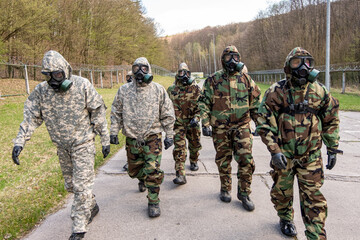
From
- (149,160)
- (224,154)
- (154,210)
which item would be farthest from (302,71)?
(154,210)

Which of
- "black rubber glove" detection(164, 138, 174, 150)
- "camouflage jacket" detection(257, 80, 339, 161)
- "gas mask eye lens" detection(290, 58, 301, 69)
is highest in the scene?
"gas mask eye lens" detection(290, 58, 301, 69)

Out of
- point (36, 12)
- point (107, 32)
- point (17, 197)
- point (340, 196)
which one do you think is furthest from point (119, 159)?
point (107, 32)

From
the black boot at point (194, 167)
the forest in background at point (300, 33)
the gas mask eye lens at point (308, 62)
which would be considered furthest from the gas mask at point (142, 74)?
the forest in background at point (300, 33)

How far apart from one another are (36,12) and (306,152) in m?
18.7

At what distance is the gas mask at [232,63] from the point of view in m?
3.97

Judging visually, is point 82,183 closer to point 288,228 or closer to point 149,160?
point 149,160

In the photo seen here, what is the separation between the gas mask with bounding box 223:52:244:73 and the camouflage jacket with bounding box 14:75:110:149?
2004mm

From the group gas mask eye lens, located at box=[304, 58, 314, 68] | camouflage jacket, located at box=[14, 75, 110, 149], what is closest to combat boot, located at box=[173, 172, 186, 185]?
camouflage jacket, located at box=[14, 75, 110, 149]

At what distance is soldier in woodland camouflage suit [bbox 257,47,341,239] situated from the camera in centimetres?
284

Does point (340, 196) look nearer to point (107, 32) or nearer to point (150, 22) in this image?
point (107, 32)

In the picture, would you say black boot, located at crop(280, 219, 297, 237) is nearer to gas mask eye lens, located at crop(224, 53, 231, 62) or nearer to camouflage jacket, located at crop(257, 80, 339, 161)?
camouflage jacket, located at crop(257, 80, 339, 161)

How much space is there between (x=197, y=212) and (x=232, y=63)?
2224 mm

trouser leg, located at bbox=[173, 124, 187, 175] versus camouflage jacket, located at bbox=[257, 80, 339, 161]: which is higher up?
camouflage jacket, located at bbox=[257, 80, 339, 161]

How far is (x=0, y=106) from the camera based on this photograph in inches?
505
